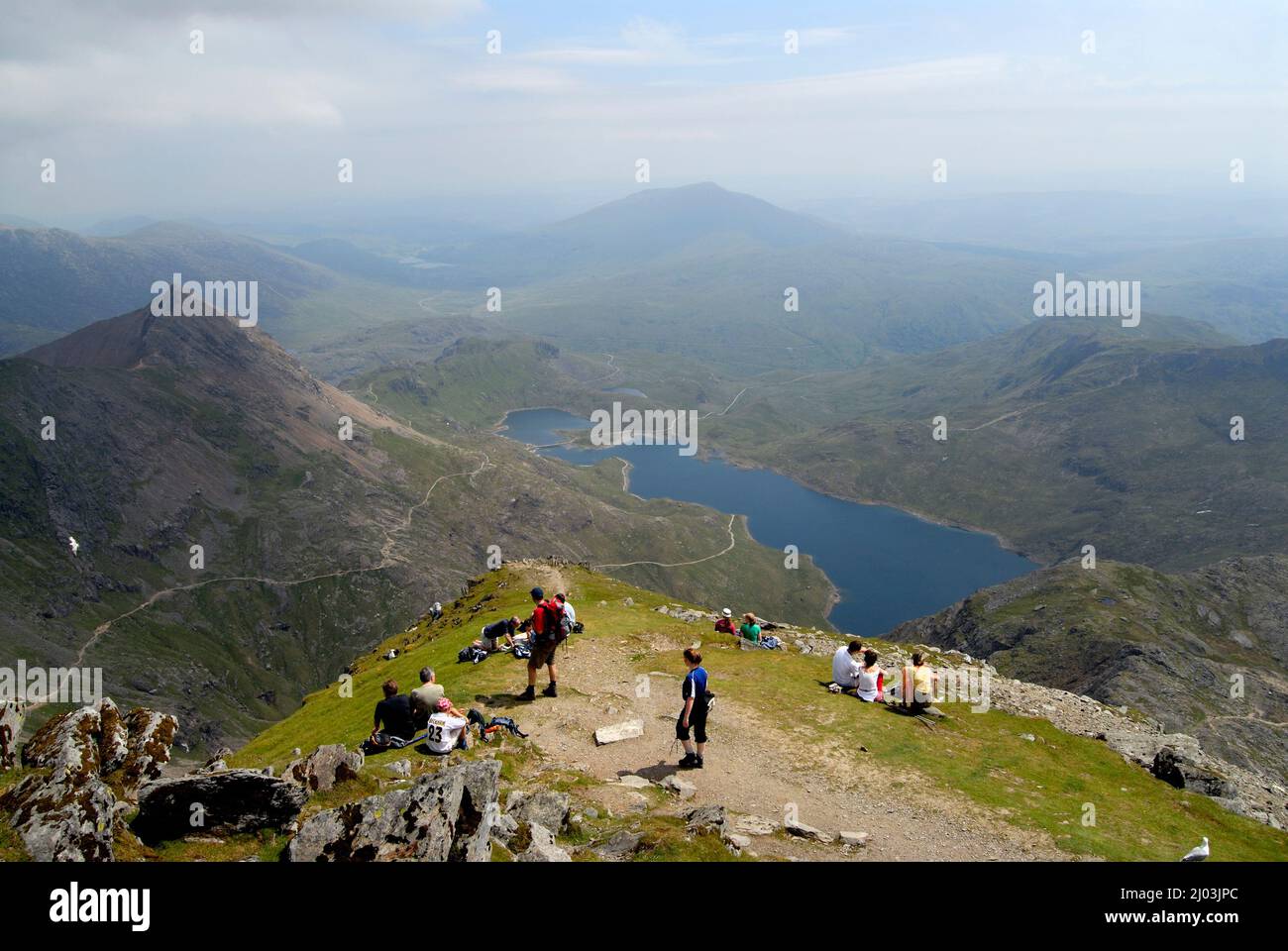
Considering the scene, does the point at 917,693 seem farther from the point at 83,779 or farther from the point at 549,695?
the point at 83,779

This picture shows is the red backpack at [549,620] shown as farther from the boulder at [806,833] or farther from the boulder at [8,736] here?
the boulder at [8,736]

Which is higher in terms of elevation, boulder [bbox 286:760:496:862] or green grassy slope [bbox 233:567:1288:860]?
boulder [bbox 286:760:496:862]

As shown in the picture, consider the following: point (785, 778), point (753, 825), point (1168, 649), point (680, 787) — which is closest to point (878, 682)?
point (785, 778)

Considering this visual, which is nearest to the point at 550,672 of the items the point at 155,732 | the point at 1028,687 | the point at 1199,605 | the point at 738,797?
the point at 738,797

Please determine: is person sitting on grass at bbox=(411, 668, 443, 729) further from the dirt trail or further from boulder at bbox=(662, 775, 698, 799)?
boulder at bbox=(662, 775, 698, 799)

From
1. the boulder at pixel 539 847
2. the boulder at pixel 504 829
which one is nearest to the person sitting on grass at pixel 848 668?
the boulder at pixel 539 847

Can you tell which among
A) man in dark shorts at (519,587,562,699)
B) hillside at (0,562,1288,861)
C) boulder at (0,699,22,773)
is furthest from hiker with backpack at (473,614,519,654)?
boulder at (0,699,22,773)
